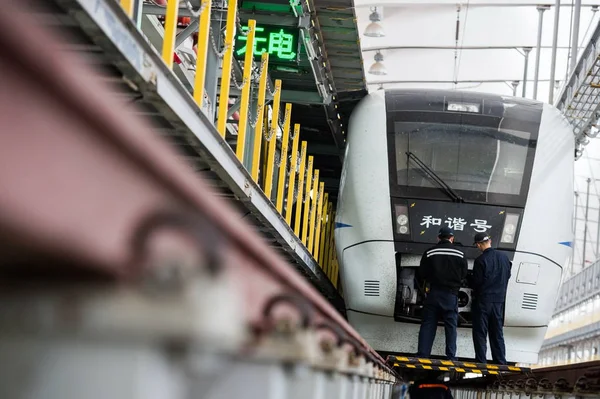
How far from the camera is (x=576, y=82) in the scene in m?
15.8

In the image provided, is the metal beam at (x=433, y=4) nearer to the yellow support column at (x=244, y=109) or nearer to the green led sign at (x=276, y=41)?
the green led sign at (x=276, y=41)

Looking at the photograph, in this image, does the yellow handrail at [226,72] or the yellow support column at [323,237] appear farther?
the yellow support column at [323,237]

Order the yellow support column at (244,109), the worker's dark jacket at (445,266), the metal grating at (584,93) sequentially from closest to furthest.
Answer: the yellow support column at (244,109) < the worker's dark jacket at (445,266) < the metal grating at (584,93)

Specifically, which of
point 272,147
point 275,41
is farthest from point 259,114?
point 275,41

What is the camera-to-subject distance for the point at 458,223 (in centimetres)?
970

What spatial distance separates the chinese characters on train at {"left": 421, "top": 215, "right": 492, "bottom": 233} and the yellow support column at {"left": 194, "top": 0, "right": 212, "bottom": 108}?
13.2 feet

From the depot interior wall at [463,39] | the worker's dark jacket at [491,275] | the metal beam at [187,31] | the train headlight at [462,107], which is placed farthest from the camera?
the depot interior wall at [463,39]

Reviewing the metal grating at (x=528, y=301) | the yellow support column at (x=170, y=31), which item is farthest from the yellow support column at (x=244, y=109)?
the metal grating at (x=528, y=301)

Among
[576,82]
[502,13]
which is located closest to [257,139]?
[576,82]

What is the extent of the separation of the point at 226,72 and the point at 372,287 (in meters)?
3.48

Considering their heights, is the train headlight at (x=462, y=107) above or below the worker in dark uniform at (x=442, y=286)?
above

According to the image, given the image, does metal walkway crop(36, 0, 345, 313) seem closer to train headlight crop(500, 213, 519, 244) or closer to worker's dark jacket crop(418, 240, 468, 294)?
worker's dark jacket crop(418, 240, 468, 294)

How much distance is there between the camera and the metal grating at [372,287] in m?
9.66

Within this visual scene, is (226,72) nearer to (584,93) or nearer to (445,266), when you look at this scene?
(445,266)
